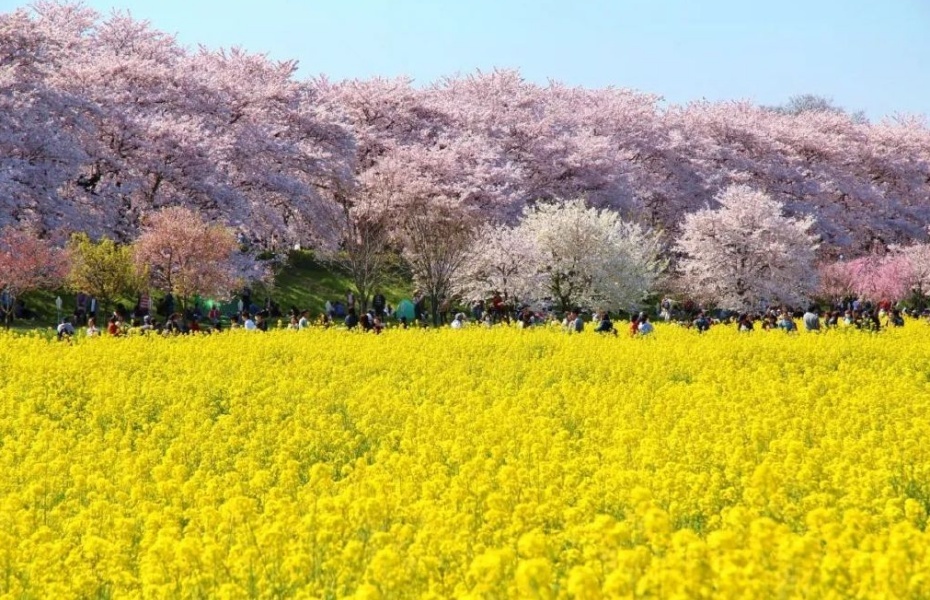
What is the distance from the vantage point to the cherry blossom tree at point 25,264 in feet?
107

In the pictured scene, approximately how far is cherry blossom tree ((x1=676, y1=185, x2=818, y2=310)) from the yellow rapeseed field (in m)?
27.6

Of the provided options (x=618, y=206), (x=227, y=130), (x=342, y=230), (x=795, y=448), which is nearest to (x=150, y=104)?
(x=227, y=130)

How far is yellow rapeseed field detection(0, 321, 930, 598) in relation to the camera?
20.5 feet

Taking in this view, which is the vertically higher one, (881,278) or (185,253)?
(881,278)

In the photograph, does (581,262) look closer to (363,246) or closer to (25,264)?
(363,246)

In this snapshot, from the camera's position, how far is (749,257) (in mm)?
51406

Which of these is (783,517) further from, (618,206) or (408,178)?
(618,206)

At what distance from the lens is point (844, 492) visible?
395 inches

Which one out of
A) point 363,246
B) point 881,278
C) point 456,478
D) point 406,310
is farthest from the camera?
point 881,278

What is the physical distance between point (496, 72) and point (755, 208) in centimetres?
1958

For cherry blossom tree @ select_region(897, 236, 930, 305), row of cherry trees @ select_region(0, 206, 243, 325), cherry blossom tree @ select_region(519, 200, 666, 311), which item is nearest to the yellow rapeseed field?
row of cherry trees @ select_region(0, 206, 243, 325)

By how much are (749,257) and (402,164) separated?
1654cm

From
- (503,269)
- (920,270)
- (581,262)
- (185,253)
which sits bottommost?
(185,253)

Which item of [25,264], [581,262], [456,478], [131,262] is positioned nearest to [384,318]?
[581,262]
